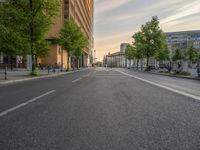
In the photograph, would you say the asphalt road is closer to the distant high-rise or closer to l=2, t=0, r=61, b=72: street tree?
l=2, t=0, r=61, b=72: street tree

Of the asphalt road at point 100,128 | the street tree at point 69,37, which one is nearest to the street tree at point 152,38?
the street tree at point 69,37

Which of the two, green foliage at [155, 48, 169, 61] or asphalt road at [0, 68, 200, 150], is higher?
green foliage at [155, 48, 169, 61]

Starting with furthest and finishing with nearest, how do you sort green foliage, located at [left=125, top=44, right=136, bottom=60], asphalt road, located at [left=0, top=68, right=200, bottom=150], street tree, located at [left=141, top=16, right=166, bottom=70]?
green foliage, located at [left=125, top=44, right=136, bottom=60], street tree, located at [left=141, top=16, right=166, bottom=70], asphalt road, located at [left=0, top=68, right=200, bottom=150]

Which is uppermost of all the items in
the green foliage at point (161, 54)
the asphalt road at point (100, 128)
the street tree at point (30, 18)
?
the street tree at point (30, 18)

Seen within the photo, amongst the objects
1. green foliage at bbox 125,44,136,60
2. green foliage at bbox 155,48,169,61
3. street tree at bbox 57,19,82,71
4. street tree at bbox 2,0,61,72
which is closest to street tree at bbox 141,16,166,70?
green foliage at bbox 155,48,169,61

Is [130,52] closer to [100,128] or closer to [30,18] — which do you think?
[30,18]

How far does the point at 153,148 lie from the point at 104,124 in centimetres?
150

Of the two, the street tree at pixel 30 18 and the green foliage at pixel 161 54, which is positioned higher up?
the street tree at pixel 30 18

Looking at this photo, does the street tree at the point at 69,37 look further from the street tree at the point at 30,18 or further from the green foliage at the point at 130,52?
the green foliage at the point at 130,52

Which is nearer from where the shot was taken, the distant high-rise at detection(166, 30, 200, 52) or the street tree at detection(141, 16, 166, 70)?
the street tree at detection(141, 16, 166, 70)

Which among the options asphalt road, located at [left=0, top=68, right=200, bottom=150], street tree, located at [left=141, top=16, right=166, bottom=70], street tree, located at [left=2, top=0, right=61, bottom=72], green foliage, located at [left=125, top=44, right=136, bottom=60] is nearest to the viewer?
asphalt road, located at [left=0, top=68, right=200, bottom=150]

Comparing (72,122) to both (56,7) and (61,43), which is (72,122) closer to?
(56,7)

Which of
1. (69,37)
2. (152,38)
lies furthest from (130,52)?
(69,37)

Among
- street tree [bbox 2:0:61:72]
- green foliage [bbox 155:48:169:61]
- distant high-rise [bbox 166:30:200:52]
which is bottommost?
green foliage [bbox 155:48:169:61]
